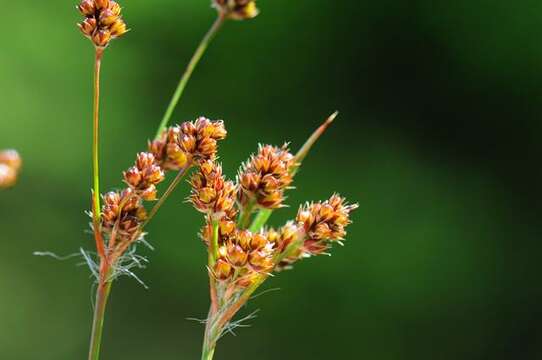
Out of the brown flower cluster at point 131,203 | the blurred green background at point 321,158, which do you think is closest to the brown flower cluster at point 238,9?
the brown flower cluster at point 131,203

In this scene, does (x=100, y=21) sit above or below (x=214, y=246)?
above

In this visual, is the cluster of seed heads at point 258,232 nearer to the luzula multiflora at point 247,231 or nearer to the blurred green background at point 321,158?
the luzula multiflora at point 247,231

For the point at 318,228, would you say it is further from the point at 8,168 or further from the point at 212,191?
the point at 8,168


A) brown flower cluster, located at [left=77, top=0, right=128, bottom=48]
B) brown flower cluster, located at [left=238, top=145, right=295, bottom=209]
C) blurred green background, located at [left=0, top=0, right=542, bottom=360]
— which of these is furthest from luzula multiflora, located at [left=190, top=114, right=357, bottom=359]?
blurred green background, located at [left=0, top=0, right=542, bottom=360]

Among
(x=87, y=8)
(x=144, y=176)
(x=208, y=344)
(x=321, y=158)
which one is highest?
(x=321, y=158)

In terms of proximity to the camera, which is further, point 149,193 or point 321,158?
point 321,158

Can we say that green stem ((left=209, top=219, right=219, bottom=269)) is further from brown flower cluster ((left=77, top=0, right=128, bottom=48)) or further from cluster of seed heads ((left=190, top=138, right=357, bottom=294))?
brown flower cluster ((left=77, top=0, right=128, bottom=48))

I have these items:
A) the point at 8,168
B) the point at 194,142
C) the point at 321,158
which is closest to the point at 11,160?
the point at 8,168
